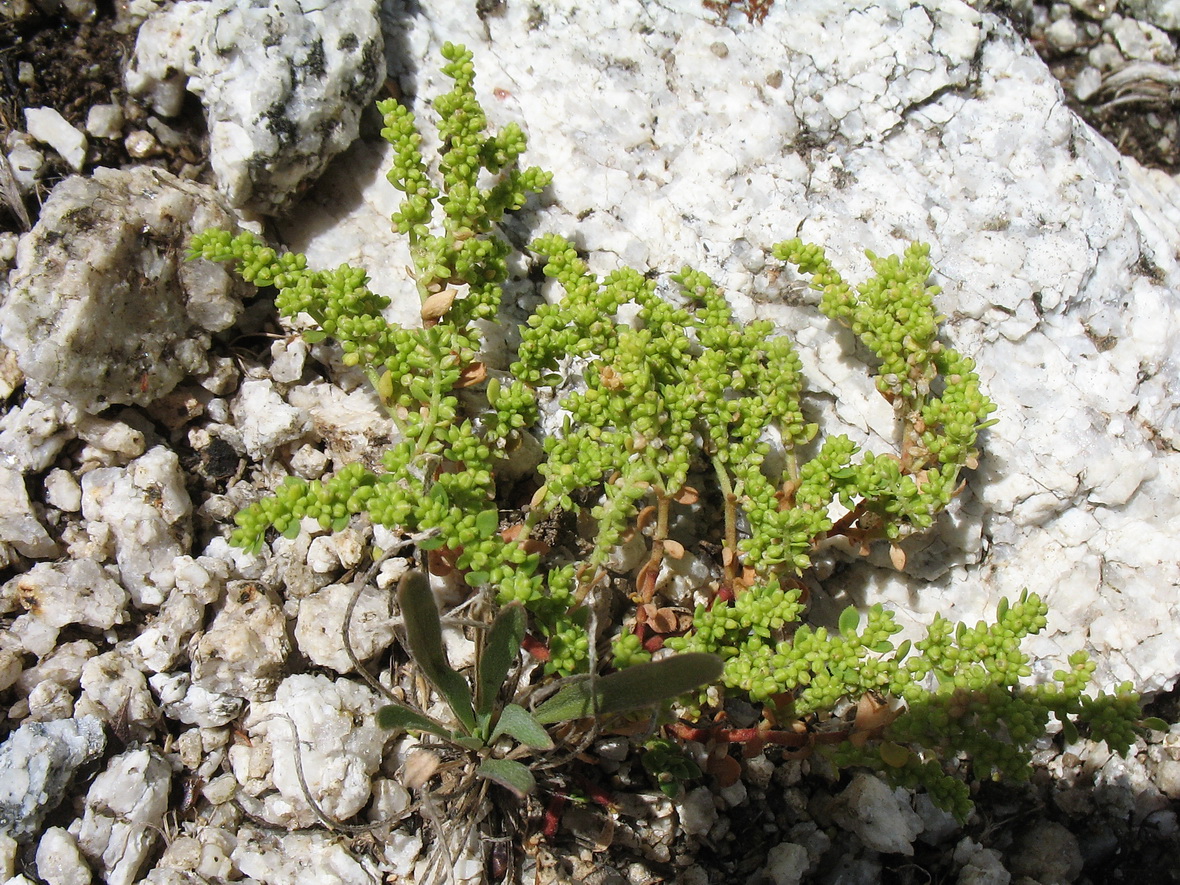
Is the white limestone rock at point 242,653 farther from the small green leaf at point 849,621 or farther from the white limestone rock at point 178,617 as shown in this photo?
the small green leaf at point 849,621

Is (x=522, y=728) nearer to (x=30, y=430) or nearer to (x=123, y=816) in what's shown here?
(x=123, y=816)

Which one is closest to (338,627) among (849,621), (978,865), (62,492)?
(62,492)

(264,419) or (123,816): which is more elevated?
(264,419)

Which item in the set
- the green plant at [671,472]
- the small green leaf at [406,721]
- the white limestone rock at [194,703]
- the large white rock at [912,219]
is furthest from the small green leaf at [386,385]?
the white limestone rock at [194,703]

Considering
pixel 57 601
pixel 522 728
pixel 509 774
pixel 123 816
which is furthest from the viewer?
pixel 57 601

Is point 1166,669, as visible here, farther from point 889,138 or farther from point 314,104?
point 314,104

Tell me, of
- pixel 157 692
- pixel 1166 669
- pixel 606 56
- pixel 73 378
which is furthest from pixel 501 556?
pixel 1166 669
